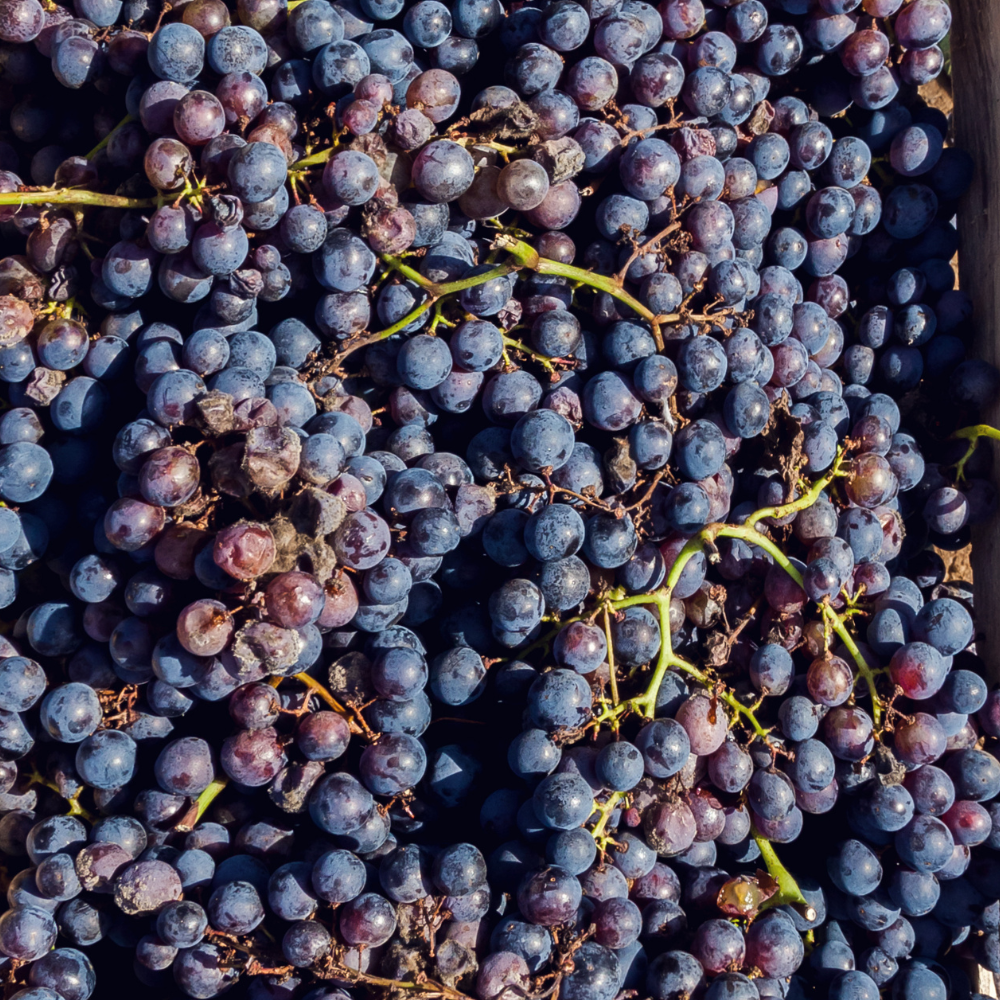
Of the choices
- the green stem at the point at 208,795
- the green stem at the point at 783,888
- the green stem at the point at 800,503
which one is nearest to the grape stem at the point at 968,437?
the green stem at the point at 800,503

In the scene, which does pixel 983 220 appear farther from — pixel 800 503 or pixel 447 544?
pixel 447 544

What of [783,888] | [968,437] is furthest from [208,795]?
[968,437]

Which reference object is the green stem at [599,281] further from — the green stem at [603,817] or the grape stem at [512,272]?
the green stem at [603,817]

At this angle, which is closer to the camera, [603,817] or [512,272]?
[603,817]

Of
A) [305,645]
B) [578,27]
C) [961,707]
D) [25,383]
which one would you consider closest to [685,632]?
[961,707]

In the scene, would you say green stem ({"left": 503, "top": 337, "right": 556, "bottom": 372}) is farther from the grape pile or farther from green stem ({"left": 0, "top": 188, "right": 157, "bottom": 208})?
green stem ({"left": 0, "top": 188, "right": 157, "bottom": 208})

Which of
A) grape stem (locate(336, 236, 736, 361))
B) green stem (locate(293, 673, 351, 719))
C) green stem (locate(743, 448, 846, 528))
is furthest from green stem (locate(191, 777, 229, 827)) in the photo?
green stem (locate(743, 448, 846, 528))
